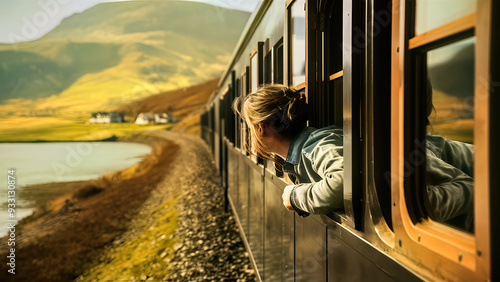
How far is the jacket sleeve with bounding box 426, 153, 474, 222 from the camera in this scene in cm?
99

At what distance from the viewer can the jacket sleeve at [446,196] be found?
3.25ft

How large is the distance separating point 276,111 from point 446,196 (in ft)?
3.14

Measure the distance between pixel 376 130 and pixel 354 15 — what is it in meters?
0.47

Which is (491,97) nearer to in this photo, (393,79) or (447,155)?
(393,79)

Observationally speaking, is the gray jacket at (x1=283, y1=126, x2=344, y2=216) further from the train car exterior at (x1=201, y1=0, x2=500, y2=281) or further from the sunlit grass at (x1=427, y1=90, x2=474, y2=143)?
the sunlit grass at (x1=427, y1=90, x2=474, y2=143)

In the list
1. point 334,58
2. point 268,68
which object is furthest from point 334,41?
point 268,68

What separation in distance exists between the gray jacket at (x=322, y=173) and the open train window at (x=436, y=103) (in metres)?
0.38

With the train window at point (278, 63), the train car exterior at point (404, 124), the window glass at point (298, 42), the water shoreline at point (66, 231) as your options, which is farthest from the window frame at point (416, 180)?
the water shoreline at point (66, 231)

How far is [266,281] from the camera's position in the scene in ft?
11.7

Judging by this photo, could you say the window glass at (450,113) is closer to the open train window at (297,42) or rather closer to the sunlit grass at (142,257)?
the open train window at (297,42)

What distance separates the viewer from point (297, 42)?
89.2 inches

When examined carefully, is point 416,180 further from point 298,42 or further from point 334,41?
point 298,42

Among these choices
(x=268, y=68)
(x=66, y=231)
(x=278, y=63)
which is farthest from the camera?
Result: (x=66, y=231)

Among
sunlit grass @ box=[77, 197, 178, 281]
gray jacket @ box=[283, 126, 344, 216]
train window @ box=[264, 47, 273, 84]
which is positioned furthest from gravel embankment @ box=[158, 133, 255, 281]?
gray jacket @ box=[283, 126, 344, 216]
